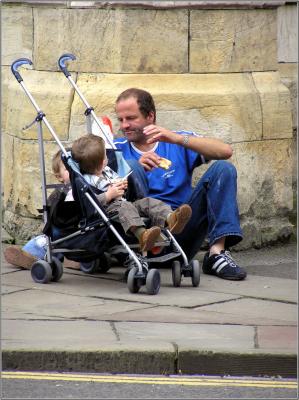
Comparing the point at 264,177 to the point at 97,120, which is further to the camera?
the point at 264,177

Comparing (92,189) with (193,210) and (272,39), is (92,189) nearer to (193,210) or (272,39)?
(193,210)

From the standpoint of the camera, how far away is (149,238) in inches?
267

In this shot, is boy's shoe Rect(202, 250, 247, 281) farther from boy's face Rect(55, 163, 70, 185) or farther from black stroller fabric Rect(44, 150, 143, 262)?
boy's face Rect(55, 163, 70, 185)

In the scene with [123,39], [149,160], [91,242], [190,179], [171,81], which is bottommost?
[91,242]

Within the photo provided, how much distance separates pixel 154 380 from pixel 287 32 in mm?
4139

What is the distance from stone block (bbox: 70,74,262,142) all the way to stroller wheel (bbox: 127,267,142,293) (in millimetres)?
1608

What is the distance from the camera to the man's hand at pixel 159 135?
23.2 feet

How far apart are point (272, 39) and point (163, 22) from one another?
0.87 m

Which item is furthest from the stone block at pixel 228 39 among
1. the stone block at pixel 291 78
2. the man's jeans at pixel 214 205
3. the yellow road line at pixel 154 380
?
the yellow road line at pixel 154 380

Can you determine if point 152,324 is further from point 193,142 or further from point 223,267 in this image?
point 193,142

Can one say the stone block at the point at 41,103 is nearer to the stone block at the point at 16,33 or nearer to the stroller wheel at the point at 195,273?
the stone block at the point at 16,33

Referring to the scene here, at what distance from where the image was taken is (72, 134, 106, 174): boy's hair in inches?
276

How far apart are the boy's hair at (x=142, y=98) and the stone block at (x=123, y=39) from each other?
698 millimetres

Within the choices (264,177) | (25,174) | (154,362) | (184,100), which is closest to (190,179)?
(184,100)
